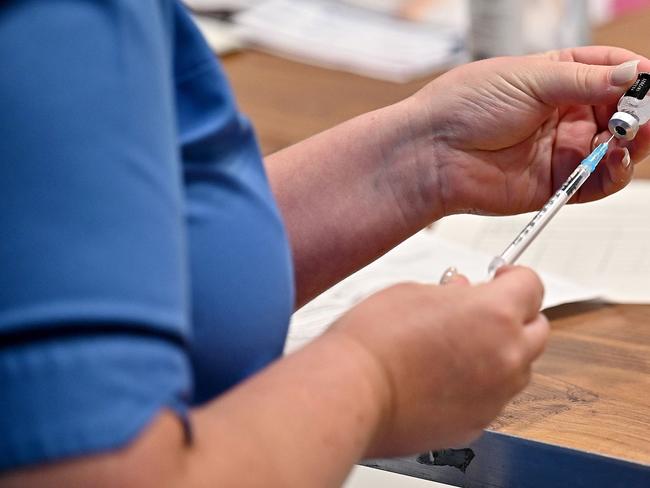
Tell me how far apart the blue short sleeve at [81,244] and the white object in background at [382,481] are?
328 millimetres

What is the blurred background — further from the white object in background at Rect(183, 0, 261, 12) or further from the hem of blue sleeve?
the hem of blue sleeve

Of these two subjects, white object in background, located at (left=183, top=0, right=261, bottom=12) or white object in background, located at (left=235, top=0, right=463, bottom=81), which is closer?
white object in background, located at (left=235, top=0, right=463, bottom=81)

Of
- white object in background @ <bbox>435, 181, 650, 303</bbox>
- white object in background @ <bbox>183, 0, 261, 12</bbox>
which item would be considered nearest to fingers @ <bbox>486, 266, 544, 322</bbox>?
white object in background @ <bbox>435, 181, 650, 303</bbox>

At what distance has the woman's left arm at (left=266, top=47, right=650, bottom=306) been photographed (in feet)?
2.72

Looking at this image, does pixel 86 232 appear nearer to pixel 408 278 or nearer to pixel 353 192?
pixel 353 192

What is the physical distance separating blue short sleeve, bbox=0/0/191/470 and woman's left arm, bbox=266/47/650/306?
1.36 feet

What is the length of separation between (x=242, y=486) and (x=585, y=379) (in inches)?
17.0

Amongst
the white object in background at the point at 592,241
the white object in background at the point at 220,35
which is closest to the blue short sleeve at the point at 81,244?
the white object in background at the point at 592,241

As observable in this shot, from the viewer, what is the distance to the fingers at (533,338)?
21.7 inches

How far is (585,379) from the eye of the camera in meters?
0.80

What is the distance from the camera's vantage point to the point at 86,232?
1.31ft

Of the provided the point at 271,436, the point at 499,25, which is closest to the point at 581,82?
the point at 271,436

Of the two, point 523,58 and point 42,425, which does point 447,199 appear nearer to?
point 523,58

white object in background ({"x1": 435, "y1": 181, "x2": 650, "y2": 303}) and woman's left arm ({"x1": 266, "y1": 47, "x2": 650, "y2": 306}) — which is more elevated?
woman's left arm ({"x1": 266, "y1": 47, "x2": 650, "y2": 306})
